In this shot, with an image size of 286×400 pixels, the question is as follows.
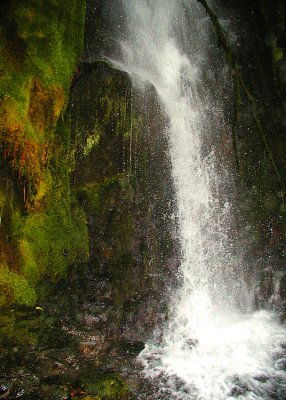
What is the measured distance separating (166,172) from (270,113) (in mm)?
2679

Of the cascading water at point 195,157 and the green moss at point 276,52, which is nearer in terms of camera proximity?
the green moss at point 276,52

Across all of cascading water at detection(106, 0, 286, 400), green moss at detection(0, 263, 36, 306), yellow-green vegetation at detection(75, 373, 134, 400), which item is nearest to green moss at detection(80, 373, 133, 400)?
yellow-green vegetation at detection(75, 373, 134, 400)

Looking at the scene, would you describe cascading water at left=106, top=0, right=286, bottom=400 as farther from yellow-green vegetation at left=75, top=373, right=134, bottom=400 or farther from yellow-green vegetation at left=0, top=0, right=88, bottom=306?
yellow-green vegetation at left=0, top=0, right=88, bottom=306

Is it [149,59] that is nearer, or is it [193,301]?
[193,301]

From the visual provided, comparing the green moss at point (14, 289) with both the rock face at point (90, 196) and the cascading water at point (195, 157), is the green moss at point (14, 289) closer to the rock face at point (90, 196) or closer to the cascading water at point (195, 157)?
the rock face at point (90, 196)

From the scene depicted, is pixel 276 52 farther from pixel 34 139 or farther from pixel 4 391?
pixel 4 391

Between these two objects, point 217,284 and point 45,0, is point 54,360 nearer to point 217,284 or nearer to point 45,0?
point 217,284

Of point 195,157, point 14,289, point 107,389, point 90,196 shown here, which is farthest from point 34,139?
point 107,389

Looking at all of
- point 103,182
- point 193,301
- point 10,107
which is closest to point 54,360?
point 193,301

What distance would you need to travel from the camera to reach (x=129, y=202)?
6.44 metres

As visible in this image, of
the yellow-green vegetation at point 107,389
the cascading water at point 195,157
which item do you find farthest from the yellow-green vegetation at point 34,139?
the cascading water at point 195,157

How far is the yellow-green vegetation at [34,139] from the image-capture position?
425 centimetres

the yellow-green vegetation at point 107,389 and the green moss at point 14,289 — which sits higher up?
the green moss at point 14,289

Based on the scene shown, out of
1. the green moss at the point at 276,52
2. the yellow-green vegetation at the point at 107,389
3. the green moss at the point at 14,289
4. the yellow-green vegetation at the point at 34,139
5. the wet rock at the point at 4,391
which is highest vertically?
the green moss at the point at 276,52
